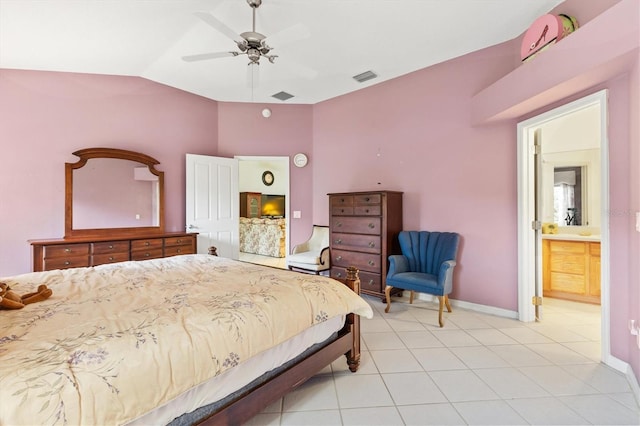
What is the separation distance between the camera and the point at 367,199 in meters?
3.84

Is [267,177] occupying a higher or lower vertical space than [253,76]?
lower

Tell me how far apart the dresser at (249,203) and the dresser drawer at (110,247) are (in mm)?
5574

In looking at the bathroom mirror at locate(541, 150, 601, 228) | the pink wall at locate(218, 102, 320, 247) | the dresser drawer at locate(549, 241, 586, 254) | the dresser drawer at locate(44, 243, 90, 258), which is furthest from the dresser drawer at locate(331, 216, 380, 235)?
the dresser drawer at locate(44, 243, 90, 258)

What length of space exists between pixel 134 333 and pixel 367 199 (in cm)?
305

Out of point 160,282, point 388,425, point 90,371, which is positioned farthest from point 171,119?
point 388,425

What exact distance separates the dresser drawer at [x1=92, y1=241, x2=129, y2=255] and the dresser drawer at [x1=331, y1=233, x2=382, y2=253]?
2.60 meters

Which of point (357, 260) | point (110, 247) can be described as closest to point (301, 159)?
point (357, 260)

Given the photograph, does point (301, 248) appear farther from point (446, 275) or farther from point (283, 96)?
point (283, 96)

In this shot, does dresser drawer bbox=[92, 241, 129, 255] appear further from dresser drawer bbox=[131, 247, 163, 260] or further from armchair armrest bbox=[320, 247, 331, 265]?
armchair armrest bbox=[320, 247, 331, 265]

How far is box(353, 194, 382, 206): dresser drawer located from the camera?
3.74 meters

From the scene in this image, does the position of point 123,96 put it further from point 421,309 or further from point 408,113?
point 421,309

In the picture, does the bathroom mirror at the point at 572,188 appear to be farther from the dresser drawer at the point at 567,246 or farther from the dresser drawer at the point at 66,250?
the dresser drawer at the point at 66,250

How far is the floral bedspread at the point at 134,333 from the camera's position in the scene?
2.93 ft

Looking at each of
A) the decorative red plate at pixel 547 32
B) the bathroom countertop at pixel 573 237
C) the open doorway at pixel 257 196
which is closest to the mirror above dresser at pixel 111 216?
the open doorway at pixel 257 196
